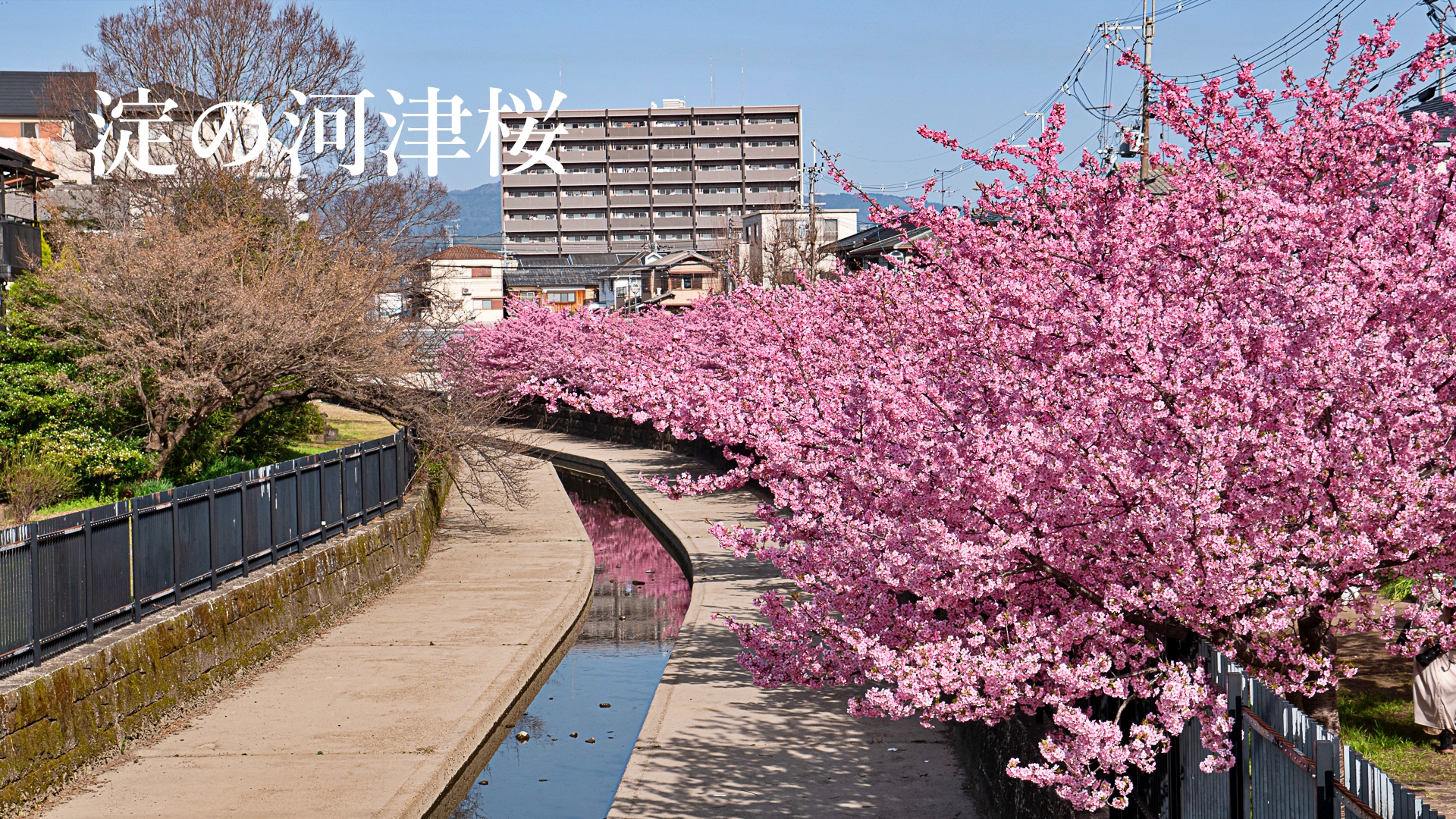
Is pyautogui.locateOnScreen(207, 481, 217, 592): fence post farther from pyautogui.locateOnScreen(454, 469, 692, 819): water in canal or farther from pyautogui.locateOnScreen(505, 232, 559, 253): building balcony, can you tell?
pyautogui.locateOnScreen(505, 232, 559, 253): building balcony

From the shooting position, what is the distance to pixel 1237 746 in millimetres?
5930

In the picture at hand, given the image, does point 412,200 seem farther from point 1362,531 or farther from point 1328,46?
point 1362,531

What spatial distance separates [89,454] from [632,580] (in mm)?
8565

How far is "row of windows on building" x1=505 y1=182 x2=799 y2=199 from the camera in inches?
5876

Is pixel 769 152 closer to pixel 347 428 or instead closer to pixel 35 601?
pixel 347 428

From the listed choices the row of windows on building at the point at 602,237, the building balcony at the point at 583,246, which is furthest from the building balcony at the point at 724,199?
the building balcony at the point at 583,246

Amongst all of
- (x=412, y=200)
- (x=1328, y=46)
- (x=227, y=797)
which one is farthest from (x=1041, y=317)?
(x=412, y=200)

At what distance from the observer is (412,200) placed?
5284 centimetres

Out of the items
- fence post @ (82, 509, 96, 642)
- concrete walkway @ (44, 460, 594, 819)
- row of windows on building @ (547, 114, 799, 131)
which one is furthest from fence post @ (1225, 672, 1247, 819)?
row of windows on building @ (547, 114, 799, 131)

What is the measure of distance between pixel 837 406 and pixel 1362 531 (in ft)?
17.0

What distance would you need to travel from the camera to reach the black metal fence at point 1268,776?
4383 mm

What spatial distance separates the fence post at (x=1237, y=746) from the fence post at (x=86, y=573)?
9.26m

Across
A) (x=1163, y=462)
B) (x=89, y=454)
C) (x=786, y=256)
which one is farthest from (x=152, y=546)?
(x=786, y=256)

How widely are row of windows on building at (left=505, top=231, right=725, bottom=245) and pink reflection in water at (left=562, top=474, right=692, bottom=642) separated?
12110 cm
